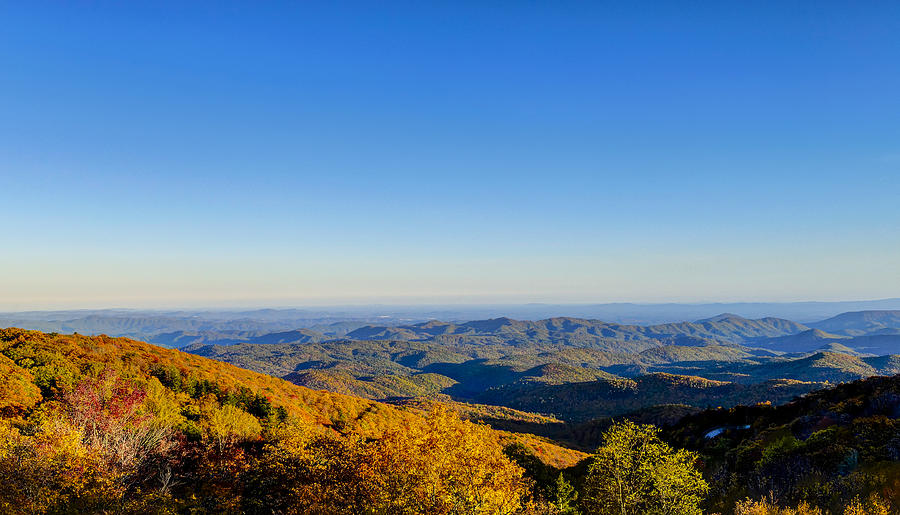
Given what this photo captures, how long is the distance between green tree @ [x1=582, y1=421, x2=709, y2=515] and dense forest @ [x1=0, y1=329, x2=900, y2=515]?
0.45ft

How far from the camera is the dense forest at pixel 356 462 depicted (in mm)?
23203

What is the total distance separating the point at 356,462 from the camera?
26641 mm

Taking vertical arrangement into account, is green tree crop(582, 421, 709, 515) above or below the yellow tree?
below

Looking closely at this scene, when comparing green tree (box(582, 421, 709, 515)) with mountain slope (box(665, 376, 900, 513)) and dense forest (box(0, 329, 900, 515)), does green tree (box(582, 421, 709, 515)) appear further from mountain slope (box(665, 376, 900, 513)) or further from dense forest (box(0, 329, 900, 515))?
mountain slope (box(665, 376, 900, 513))

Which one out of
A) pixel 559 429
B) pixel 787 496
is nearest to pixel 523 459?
pixel 787 496

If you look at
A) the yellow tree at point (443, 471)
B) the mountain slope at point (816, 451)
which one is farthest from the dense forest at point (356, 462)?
the mountain slope at point (816, 451)

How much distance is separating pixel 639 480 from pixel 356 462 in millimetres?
20124

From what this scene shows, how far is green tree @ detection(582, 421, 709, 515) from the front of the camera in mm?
27188

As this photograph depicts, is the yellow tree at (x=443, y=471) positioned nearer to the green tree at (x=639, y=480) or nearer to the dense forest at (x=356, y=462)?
the dense forest at (x=356, y=462)

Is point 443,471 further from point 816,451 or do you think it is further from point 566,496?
point 816,451

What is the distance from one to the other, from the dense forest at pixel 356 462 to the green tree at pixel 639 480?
14cm

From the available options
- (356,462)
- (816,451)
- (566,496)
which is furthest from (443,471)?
(816,451)

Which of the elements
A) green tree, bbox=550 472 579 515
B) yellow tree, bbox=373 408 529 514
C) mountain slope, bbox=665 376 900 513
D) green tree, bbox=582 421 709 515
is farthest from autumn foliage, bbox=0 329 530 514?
mountain slope, bbox=665 376 900 513

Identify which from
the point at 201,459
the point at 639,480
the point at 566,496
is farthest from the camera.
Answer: the point at 566,496
